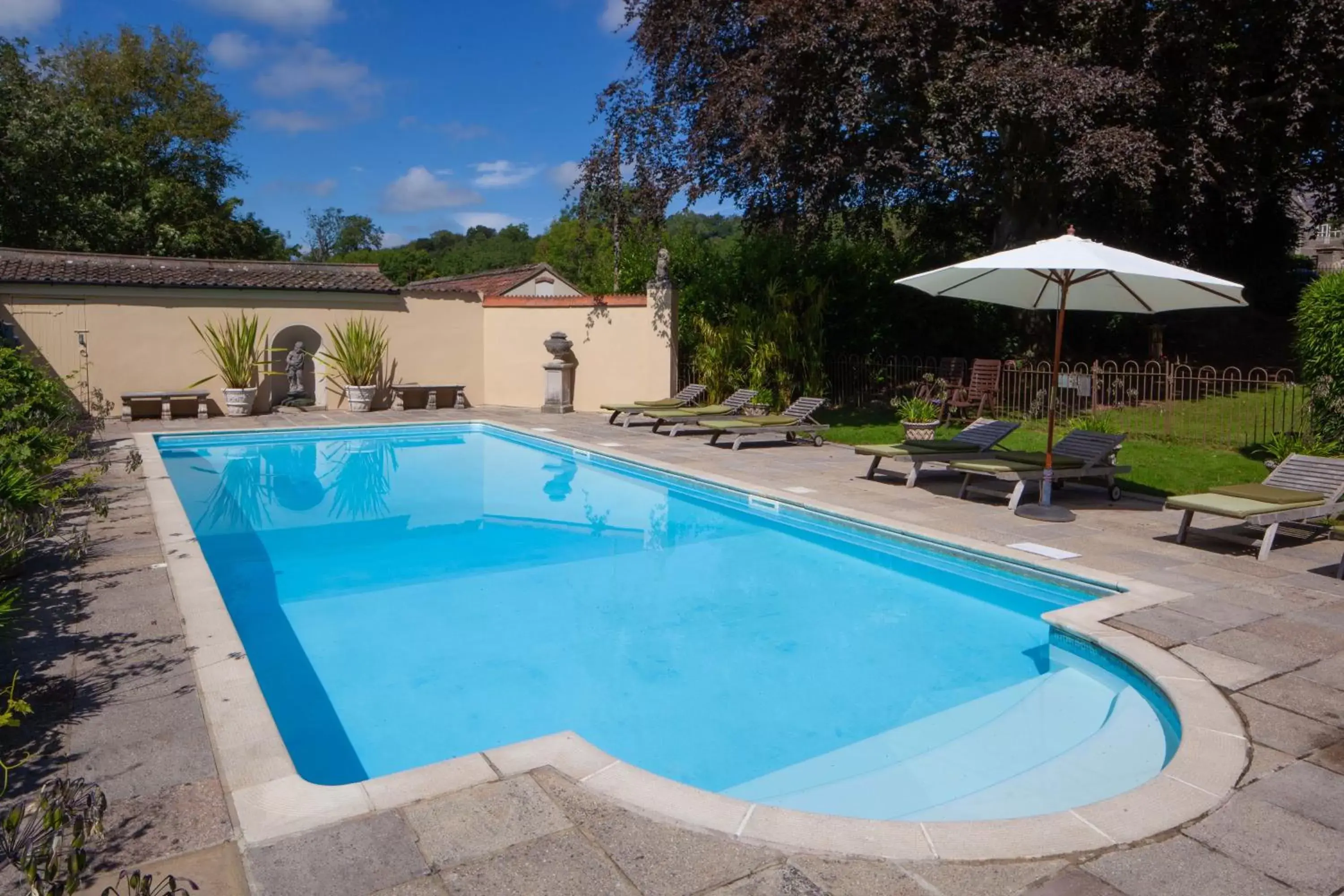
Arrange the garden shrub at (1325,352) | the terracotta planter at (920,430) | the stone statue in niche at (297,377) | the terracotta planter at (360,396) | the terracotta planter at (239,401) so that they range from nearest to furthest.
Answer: the garden shrub at (1325,352) → the terracotta planter at (920,430) → the terracotta planter at (239,401) → the terracotta planter at (360,396) → the stone statue in niche at (297,377)

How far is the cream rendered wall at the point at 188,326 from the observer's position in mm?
15609

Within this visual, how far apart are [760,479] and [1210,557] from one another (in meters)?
4.49

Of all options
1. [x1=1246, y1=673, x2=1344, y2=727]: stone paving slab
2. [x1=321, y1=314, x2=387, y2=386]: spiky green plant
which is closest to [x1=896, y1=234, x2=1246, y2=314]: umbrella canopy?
[x1=1246, y1=673, x2=1344, y2=727]: stone paving slab

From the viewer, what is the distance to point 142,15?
3125 cm

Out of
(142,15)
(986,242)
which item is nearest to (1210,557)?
(986,242)

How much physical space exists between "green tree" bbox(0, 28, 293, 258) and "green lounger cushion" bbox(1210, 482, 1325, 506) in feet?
89.7

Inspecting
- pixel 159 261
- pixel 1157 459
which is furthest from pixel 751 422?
pixel 159 261

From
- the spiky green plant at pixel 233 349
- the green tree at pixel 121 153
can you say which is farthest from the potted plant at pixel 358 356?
the green tree at pixel 121 153

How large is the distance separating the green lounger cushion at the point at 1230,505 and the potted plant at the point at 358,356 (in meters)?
15.0

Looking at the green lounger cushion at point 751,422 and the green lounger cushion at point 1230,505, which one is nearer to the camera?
the green lounger cushion at point 1230,505

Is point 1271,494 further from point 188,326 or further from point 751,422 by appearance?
point 188,326

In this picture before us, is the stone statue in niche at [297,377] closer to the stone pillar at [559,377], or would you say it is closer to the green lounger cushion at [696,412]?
the stone pillar at [559,377]

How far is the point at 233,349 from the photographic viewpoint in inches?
661

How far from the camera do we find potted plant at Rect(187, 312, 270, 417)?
16.6m
